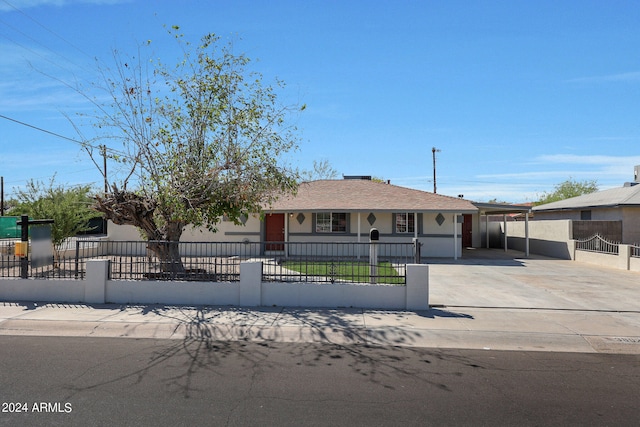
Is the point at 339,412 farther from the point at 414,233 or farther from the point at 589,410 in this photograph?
the point at 414,233

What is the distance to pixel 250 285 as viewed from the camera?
991cm

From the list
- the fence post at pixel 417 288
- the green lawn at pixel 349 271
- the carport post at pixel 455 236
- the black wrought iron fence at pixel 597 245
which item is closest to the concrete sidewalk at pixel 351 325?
the fence post at pixel 417 288

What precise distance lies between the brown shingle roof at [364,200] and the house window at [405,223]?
0.72 m

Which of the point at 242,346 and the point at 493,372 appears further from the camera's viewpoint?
the point at 242,346

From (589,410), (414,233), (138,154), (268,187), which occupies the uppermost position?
(138,154)

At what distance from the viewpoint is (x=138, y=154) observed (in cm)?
1136

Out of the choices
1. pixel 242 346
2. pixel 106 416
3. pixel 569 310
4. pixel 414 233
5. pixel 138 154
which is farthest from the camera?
pixel 414 233

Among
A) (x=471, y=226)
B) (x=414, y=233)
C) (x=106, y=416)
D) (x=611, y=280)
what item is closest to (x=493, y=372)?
(x=106, y=416)

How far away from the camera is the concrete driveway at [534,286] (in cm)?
1061

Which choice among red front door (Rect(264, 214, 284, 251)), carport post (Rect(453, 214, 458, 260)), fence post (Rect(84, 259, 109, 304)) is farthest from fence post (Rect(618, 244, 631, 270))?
fence post (Rect(84, 259, 109, 304))

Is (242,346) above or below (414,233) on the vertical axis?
below

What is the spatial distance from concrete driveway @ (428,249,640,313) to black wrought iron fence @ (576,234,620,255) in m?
1.02

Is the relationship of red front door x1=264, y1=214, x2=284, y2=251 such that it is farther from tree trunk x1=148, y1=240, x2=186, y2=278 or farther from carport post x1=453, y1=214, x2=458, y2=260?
tree trunk x1=148, y1=240, x2=186, y2=278

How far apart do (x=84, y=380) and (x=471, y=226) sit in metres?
27.1
